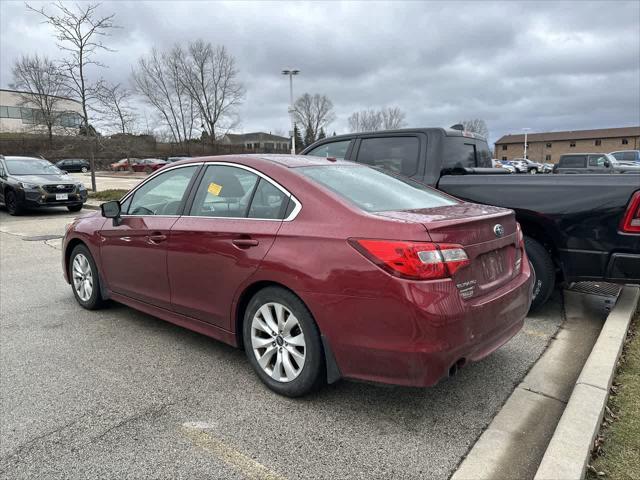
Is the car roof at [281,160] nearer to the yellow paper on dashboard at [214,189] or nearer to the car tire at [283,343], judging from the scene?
the yellow paper on dashboard at [214,189]

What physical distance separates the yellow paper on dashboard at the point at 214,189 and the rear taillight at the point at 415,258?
5.03 ft

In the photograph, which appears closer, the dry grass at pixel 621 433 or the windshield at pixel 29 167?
the dry grass at pixel 621 433

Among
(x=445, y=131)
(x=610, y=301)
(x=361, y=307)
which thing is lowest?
(x=610, y=301)

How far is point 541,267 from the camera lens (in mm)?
4504

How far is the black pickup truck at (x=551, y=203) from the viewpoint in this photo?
4012 millimetres

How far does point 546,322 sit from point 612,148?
105 meters

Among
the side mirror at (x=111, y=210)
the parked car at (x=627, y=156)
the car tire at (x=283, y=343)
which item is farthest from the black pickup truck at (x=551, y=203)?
the parked car at (x=627, y=156)

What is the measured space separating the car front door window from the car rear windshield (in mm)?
1180

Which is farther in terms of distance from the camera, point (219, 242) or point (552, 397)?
point (219, 242)

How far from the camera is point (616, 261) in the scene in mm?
4043

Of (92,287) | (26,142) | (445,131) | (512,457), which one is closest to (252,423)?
(512,457)

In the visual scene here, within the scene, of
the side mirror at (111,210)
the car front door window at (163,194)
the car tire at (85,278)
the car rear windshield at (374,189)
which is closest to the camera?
the car rear windshield at (374,189)

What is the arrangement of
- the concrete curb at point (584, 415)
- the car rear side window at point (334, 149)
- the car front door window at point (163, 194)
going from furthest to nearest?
the car rear side window at point (334, 149) < the car front door window at point (163, 194) < the concrete curb at point (584, 415)

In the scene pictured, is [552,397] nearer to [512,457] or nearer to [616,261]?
[512,457]
